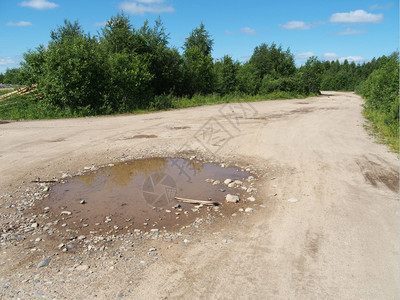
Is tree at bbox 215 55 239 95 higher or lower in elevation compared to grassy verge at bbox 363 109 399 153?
higher

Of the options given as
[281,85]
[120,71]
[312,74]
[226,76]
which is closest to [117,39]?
[120,71]

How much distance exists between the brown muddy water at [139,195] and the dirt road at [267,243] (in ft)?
1.54

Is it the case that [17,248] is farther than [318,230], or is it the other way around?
[318,230]

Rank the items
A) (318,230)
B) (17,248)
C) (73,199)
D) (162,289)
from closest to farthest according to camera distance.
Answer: (162,289), (17,248), (318,230), (73,199)

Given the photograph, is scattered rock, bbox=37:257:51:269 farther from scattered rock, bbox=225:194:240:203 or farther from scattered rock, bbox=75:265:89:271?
scattered rock, bbox=225:194:240:203

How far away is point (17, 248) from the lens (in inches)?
128

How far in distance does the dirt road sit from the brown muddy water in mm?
469

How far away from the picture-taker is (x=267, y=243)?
3371 mm

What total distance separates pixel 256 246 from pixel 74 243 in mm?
2192

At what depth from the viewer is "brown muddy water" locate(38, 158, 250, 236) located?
3959 millimetres

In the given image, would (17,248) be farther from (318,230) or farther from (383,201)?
(383,201)

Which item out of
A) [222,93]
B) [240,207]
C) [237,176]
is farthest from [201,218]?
[222,93]

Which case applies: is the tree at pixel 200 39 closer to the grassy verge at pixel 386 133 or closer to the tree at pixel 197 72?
the tree at pixel 197 72

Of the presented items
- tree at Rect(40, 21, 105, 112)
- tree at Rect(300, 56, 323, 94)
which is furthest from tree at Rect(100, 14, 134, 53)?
tree at Rect(300, 56, 323, 94)
